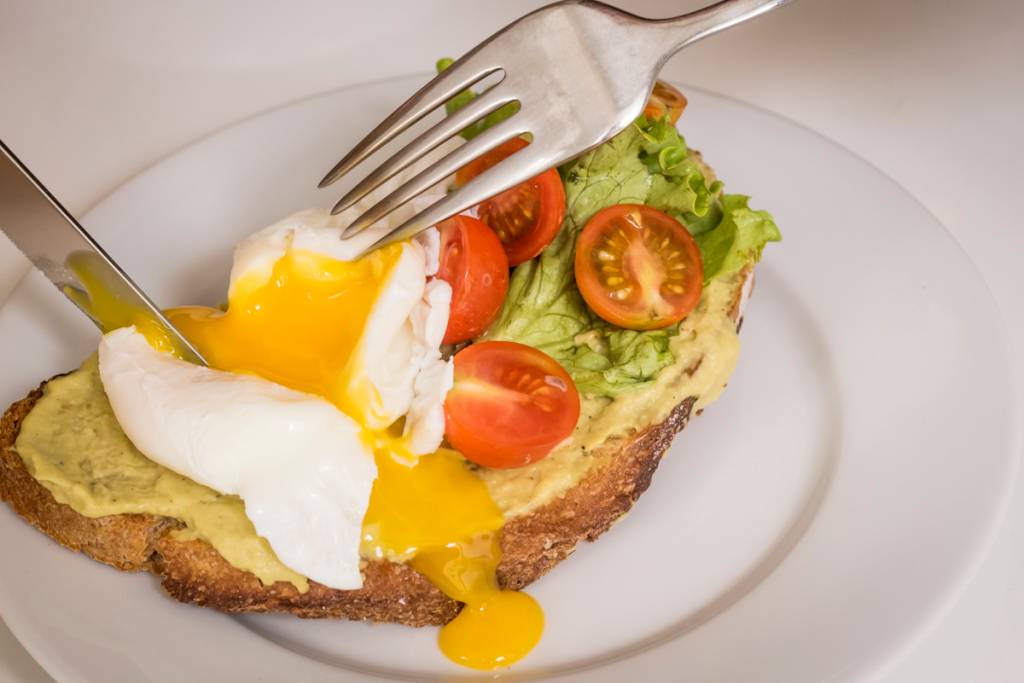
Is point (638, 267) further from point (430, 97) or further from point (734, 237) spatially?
point (430, 97)

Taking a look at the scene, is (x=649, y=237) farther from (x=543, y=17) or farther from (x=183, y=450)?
(x=183, y=450)

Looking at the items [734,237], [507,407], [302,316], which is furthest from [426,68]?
[507,407]

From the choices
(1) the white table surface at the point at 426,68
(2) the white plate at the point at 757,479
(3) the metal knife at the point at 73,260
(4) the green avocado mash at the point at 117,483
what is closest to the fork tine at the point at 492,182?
(3) the metal knife at the point at 73,260

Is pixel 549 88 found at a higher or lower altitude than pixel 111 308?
lower

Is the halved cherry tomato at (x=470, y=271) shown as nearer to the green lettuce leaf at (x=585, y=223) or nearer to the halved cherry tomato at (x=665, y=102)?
the green lettuce leaf at (x=585, y=223)

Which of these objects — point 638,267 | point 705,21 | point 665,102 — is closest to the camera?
point 705,21

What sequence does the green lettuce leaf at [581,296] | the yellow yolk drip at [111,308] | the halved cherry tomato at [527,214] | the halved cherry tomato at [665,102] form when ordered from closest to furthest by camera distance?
the yellow yolk drip at [111,308], the green lettuce leaf at [581,296], the halved cherry tomato at [527,214], the halved cherry tomato at [665,102]

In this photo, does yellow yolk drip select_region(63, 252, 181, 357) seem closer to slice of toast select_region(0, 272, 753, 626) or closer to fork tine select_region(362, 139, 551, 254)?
slice of toast select_region(0, 272, 753, 626)

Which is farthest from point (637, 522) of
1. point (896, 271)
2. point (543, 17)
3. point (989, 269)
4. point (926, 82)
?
point (926, 82)
